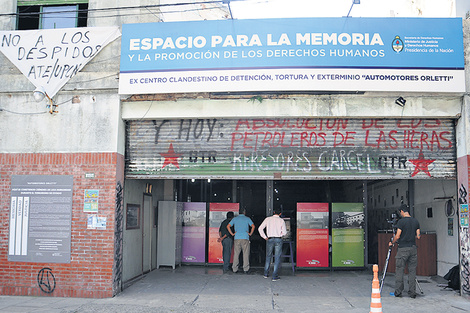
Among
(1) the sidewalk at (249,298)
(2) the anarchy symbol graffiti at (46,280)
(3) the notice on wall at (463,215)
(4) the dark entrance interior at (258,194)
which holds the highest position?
(4) the dark entrance interior at (258,194)

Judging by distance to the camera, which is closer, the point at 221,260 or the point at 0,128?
the point at 0,128

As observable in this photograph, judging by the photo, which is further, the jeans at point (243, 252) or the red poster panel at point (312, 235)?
the red poster panel at point (312, 235)

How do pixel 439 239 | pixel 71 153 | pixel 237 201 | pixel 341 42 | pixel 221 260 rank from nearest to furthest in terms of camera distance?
pixel 341 42 < pixel 71 153 < pixel 439 239 < pixel 221 260 < pixel 237 201

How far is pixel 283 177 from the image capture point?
31.4 ft

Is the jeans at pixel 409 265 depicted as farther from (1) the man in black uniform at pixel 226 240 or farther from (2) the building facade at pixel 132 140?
(1) the man in black uniform at pixel 226 240

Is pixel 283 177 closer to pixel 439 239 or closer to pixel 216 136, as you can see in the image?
pixel 216 136

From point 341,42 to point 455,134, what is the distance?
10.5ft

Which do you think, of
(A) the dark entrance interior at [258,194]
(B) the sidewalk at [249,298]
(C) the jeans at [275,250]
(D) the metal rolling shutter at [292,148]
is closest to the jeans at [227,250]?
(B) the sidewalk at [249,298]

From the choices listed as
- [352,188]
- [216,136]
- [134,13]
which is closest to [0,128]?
[134,13]

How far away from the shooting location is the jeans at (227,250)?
1195 centimetres

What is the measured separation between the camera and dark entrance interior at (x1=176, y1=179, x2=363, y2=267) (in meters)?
13.8

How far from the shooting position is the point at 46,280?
925 cm

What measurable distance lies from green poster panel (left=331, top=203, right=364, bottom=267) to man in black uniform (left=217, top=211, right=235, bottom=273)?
2.85m

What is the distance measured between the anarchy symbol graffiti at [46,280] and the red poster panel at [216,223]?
4.82m
